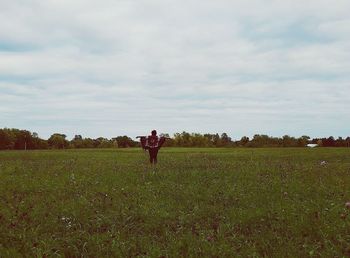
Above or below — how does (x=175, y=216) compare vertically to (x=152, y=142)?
below

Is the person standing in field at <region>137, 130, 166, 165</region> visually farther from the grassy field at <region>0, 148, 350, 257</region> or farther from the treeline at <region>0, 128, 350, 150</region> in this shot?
the treeline at <region>0, 128, 350, 150</region>

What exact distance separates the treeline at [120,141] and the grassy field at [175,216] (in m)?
83.9

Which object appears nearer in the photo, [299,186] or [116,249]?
[116,249]

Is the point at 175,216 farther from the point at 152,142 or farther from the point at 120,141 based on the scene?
the point at 120,141

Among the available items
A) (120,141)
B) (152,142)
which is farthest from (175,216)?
(120,141)

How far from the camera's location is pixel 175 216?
12.9m

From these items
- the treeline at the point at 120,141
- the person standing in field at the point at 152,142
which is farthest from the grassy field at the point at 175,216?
the treeline at the point at 120,141

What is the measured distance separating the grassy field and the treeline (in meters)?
83.9

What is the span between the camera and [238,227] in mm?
11867

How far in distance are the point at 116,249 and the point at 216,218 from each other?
374cm

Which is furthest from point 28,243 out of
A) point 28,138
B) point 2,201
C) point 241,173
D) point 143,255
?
point 28,138

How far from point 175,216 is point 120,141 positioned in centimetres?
10635

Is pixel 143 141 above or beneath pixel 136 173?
above

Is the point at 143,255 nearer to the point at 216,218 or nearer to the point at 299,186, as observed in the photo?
the point at 216,218
